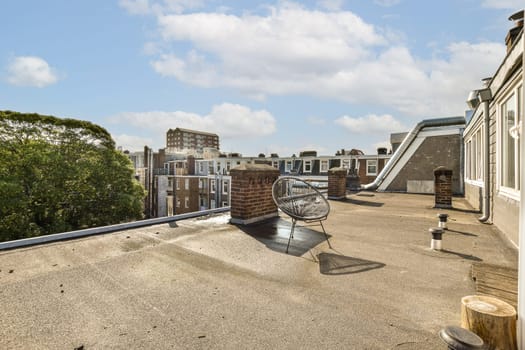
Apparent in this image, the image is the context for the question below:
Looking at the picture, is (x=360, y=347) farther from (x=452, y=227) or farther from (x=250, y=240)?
(x=452, y=227)

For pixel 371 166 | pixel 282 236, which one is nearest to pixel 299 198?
pixel 282 236

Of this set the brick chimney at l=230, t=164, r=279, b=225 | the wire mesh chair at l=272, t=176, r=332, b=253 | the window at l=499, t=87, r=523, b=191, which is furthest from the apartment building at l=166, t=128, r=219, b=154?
the window at l=499, t=87, r=523, b=191

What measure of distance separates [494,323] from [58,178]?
1824 centimetres

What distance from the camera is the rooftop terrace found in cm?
192

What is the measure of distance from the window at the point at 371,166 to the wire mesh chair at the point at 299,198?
23.2 meters

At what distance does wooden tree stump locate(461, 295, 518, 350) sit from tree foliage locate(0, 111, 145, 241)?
17.3 meters

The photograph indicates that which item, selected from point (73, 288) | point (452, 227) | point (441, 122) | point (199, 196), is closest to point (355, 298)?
point (73, 288)

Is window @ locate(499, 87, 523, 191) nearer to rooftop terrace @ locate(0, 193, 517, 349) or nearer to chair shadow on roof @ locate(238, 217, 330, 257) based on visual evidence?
rooftop terrace @ locate(0, 193, 517, 349)

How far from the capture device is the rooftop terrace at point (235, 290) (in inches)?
75.4

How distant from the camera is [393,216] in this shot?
6820mm

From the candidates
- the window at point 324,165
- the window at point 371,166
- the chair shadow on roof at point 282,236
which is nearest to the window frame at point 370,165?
the window at point 371,166

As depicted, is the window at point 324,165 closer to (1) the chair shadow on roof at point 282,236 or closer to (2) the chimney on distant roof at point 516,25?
(2) the chimney on distant roof at point 516,25

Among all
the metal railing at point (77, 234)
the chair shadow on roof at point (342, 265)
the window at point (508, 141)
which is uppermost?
the window at point (508, 141)

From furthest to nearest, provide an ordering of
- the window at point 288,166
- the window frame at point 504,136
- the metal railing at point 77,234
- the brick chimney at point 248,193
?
the window at point 288,166
the brick chimney at point 248,193
the window frame at point 504,136
the metal railing at point 77,234
